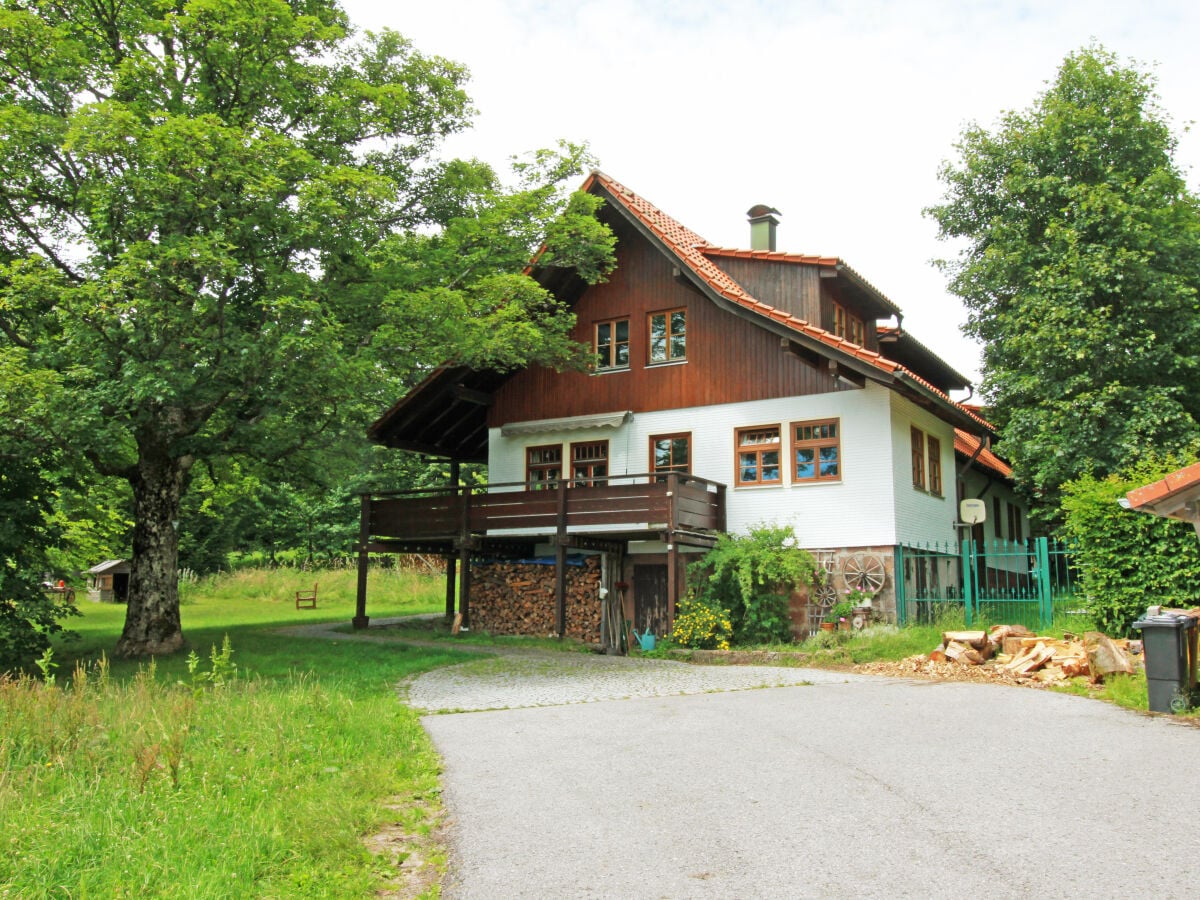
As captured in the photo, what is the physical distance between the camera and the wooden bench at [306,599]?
34438 millimetres

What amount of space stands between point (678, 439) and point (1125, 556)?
9.82 m

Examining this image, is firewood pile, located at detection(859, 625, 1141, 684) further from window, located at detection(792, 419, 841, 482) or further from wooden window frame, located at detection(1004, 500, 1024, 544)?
wooden window frame, located at detection(1004, 500, 1024, 544)

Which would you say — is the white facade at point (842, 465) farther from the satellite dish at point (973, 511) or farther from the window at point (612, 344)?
the window at point (612, 344)

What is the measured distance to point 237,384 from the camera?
16.7 m

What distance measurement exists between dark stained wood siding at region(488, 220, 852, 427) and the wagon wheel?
135 inches

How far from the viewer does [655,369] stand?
22484 millimetres

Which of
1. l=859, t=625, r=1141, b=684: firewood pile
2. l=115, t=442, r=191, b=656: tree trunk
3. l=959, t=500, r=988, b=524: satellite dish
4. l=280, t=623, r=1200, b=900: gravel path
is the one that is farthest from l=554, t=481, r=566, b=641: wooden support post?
l=959, t=500, r=988, b=524: satellite dish

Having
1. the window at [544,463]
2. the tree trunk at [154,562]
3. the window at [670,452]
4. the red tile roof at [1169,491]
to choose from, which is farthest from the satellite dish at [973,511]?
the tree trunk at [154,562]

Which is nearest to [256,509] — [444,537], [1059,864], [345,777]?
[444,537]

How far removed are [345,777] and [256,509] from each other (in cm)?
4290

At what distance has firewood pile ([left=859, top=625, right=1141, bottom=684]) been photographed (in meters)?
13.1

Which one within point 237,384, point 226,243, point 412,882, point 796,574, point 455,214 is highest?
point 455,214

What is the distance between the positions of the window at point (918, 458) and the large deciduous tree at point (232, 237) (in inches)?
299

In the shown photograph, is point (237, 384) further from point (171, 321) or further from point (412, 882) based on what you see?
point (412, 882)
